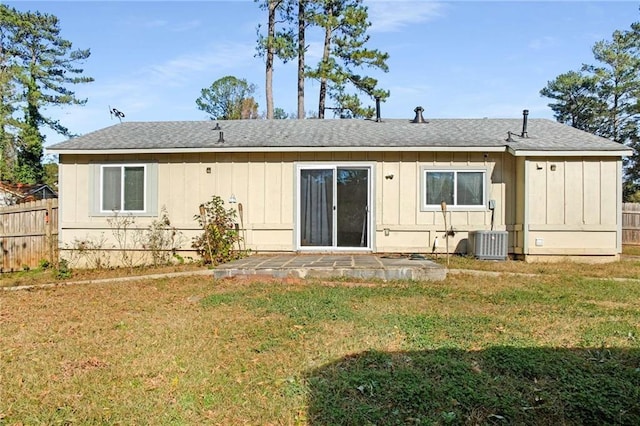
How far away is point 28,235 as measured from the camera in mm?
10430

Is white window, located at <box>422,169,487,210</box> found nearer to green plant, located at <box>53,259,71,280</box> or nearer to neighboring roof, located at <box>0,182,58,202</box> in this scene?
green plant, located at <box>53,259,71,280</box>

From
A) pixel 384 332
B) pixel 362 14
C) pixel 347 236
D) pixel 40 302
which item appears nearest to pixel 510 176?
pixel 347 236

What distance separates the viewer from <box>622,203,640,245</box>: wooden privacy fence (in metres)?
14.8

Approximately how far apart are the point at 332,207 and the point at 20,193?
11940 mm

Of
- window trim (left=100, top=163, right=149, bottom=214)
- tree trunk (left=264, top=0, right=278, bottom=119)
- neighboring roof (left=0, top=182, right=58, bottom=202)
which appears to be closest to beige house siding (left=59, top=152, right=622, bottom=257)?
window trim (left=100, top=163, right=149, bottom=214)

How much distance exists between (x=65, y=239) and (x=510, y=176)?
10119 mm

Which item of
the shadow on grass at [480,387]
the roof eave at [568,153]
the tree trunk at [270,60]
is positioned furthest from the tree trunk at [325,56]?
the shadow on grass at [480,387]

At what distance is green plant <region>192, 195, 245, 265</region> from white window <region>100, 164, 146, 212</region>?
1.57m

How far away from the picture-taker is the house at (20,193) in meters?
15.0

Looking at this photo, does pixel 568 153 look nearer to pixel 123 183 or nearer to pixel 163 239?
pixel 163 239

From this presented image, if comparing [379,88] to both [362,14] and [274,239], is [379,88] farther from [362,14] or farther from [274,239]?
[274,239]

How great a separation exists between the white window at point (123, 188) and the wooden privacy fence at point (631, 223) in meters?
14.5

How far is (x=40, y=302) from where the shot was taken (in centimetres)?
647

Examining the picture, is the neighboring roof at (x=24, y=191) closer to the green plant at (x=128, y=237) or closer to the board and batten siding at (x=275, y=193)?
the board and batten siding at (x=275, y=193)
